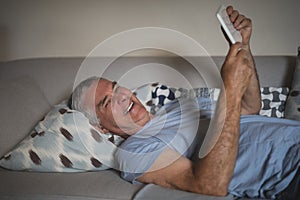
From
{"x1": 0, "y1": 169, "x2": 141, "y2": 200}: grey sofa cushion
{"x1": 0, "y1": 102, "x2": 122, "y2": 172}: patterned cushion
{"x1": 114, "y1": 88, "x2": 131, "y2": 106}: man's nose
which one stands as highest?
{"x1": 114, "y1": 88, "x2": 131, "y2": 106}: man's nose

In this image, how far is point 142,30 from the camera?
2258mm

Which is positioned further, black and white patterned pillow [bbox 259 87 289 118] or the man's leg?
black and white patterned pillow [bbox 259 87 289 118]

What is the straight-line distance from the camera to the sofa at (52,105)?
1.38 metres

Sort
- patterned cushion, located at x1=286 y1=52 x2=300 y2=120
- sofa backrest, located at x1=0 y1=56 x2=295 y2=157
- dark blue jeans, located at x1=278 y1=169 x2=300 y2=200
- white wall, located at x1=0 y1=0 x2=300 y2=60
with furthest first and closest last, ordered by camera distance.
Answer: white wall, located at x1=0 y1=0 x2=300 y2=60, sofa backrest, located at x1=0 y1=56 x2=295 y2=157, patterned cushion, located at x1=286 y1=52 x2=300 y2=120, dark blue jeans, located at x1=278 y1=169 x2=300 y2=200

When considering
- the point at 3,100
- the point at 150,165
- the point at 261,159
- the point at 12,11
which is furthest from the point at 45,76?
the point at 261,159

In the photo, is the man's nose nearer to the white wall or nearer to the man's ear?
the man's ear

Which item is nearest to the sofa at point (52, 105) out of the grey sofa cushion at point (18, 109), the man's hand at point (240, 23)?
the grey sofa cushion at point (18, 109)

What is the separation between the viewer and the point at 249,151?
137 centimetres

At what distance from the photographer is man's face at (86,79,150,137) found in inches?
61.2

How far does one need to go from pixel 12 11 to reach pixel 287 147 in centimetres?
178

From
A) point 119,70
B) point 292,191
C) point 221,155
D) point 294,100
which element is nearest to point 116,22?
point 119,70

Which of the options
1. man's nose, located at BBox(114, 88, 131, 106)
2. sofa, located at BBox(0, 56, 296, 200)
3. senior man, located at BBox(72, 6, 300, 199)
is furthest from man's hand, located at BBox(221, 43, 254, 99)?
man's nose, located at BBox(114, 88, 131, 106)

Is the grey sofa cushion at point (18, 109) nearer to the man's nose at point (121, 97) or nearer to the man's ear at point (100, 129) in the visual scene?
the man's ear at point (100, 129)

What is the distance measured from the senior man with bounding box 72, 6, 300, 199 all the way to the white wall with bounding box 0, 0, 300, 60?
563 millimetres
